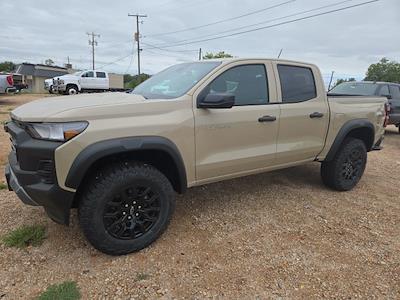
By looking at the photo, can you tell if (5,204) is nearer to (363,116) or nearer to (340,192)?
(340,192)

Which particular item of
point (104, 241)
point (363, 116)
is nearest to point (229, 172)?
point (104, 241)

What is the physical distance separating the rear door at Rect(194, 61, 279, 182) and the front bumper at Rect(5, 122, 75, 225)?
4.18ft

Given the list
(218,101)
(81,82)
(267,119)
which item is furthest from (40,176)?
(81,82)

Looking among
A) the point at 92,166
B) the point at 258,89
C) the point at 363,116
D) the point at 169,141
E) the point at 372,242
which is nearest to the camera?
the point at 92,166

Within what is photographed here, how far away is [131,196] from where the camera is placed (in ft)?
9.95

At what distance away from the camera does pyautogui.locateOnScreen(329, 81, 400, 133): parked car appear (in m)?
10.6

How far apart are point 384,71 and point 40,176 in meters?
72.5

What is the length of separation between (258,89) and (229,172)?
3.27 feet

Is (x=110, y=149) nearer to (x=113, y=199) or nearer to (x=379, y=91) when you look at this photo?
(x=113, y=199)

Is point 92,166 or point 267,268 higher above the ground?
point 92,166

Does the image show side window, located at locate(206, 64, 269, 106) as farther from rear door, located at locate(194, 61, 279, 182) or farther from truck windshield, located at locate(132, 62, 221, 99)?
truck windshield, located at locate(132, 62, 221, 99)

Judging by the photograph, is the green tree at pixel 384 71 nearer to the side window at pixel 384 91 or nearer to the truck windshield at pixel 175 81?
the side window at pixel 384 91

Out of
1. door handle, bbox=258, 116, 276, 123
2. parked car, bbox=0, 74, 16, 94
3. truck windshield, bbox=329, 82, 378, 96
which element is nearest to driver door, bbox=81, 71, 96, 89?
parked car, bbox=0, 74, 16, 94

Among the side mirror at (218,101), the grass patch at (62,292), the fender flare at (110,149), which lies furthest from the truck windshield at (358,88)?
the grass patch at (62,292)
